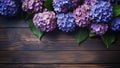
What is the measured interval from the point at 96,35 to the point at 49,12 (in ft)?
0.80

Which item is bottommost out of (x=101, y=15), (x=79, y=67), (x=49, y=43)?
(x=79, y=67)

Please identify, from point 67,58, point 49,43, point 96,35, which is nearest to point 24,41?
point 49,43

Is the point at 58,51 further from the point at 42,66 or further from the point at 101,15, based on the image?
the point at 101,15

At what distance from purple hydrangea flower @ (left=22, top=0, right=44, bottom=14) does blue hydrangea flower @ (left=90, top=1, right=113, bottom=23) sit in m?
0.25

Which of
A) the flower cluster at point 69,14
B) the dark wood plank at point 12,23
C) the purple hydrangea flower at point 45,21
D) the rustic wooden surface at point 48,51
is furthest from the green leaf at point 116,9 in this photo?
the dark wood plank at point 12,23

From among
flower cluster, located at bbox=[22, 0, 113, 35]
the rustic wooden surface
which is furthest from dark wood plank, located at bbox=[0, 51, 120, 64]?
flower cluster, located at bbox=[22, 0, 113, 35]

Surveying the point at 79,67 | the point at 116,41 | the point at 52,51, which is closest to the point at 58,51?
the point at 52,51

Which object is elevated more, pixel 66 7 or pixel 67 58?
pixel 66 7

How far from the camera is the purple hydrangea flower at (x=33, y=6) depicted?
1.28 m

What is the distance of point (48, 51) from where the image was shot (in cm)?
135

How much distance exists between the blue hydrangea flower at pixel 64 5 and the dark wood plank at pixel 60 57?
0.72 feet

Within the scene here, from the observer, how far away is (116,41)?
131 centimetres

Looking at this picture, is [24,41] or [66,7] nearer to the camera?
[66,7]

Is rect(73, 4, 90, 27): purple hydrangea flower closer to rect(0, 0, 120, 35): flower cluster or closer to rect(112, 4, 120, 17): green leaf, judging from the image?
rect(0, 0, 120, 35): flower cluster
